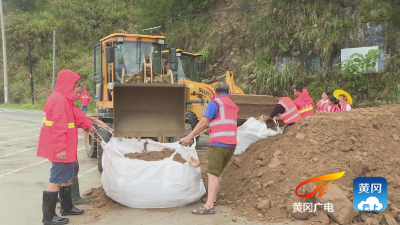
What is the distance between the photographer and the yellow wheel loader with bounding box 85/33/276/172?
775cm

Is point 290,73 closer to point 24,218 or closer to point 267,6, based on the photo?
point 267,6

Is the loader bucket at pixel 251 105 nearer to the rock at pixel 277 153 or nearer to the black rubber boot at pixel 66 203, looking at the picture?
the rock at pixel 277 153

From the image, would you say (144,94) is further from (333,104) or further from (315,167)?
(333,104)

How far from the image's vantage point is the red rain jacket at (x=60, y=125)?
15.5ft

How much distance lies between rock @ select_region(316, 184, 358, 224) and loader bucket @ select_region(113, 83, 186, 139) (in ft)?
11.6

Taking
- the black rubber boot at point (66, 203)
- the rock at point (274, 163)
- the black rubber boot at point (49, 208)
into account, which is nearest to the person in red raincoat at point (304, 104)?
the rock at point (274, 163)

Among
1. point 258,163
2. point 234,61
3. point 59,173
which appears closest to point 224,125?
point 258,163

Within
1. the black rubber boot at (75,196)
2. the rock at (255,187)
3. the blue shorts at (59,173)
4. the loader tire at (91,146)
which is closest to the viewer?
the blue shorts at (59,173)

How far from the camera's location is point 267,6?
22.4m

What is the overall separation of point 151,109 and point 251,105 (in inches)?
120

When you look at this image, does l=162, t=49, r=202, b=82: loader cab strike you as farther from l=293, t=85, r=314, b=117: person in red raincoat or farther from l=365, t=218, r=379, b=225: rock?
l=365, t=218, r=379, b=225: rock

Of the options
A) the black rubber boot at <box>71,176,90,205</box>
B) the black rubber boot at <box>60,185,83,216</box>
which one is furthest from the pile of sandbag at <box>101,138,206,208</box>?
the black rubber boot at <box>71,176,90,205</box>

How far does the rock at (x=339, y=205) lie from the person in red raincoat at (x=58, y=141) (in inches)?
126

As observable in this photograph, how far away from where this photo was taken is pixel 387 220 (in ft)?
15.1
